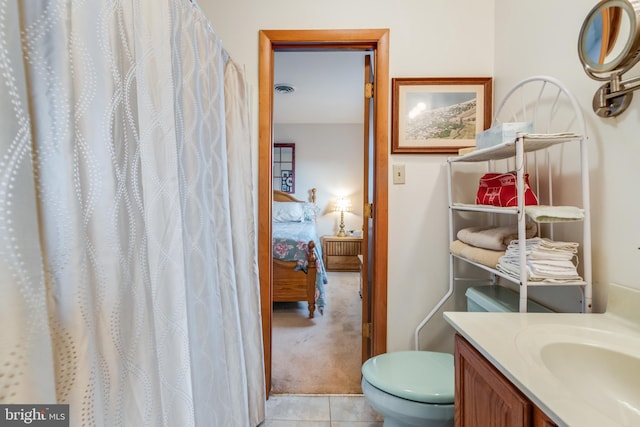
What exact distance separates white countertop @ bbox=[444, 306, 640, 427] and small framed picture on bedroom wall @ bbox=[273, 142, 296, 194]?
14.5 feet

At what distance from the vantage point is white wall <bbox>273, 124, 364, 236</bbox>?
5227mm

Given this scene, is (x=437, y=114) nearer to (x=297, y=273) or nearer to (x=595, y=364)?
(x=595, y=364)

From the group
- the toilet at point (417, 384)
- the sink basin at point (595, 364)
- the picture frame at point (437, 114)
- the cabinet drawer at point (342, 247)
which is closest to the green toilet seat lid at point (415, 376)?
the toilet at point (417, 384)

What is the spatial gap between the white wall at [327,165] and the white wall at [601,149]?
157 inches

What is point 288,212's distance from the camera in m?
4.61

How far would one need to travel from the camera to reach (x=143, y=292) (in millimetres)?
693

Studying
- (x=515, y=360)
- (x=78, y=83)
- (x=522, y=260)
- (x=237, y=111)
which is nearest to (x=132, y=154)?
(x=78, y=83)

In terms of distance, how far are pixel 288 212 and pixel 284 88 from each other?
182 centimetres

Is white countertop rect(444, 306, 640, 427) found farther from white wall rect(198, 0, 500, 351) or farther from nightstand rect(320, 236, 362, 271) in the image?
nightstand rect(320, 236, 362, 271)

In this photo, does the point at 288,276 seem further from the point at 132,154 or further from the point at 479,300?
the point at 132,154

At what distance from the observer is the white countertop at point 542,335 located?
1.63ft

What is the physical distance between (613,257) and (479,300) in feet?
1.76

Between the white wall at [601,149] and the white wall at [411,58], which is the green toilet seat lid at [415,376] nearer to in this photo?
the white wall at [411,58]

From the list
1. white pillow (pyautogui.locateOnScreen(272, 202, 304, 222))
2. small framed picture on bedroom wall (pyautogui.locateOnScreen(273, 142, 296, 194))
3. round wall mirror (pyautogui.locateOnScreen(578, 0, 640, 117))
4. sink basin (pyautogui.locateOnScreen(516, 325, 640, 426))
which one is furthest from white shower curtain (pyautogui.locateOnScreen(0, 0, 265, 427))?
small framed picture on bedroom wall (pyautogui.locateOnScreen(273, 142, 296, 194))
